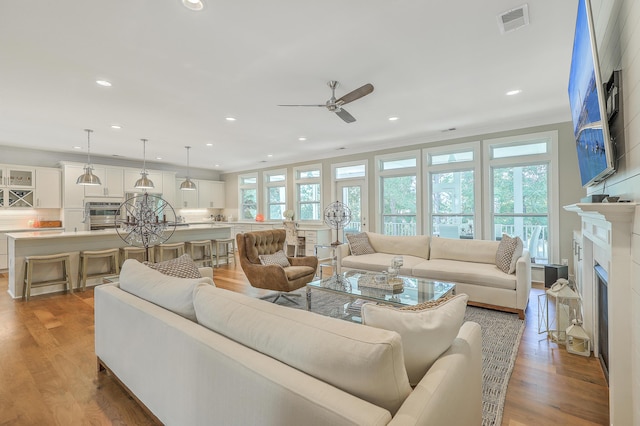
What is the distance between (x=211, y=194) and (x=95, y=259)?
497cm

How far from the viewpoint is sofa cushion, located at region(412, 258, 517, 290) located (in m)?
3.46

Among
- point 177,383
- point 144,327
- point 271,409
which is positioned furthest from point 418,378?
point 144,327

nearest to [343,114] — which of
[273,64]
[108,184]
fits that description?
[273,64]

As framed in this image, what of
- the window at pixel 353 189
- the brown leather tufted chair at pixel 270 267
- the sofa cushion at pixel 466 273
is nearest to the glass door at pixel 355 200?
the window at pixel 353 189

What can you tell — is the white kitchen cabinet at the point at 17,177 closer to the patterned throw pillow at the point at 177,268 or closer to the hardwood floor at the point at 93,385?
the hardwood floor at the point at 93,385

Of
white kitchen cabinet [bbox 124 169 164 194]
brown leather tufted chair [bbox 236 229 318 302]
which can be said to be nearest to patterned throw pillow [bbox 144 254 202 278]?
brown leather tufted chair [bbox 236 229 318 302]

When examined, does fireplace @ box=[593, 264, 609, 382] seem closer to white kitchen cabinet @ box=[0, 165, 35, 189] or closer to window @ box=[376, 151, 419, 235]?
window @ box=[376, 151, 419, 235]

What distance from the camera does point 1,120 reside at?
448 centimetres

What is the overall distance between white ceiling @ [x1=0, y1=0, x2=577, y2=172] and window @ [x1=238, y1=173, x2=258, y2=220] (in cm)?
412

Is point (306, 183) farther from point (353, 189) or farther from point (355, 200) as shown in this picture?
point (355, 200)

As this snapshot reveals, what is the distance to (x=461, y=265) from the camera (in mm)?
3980

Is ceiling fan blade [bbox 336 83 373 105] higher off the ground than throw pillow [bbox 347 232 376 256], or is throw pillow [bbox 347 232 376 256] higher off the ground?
ceiling fan blade [bbox 336 83 373 105]

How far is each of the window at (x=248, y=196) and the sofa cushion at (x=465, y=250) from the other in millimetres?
5981

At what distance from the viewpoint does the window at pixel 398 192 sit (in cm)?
609
